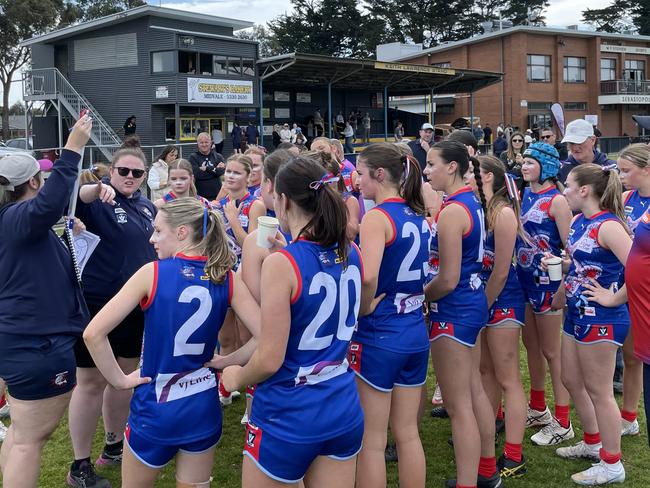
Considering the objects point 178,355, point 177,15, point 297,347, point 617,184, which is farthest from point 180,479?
point 177,15

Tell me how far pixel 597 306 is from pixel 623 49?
51933 mm

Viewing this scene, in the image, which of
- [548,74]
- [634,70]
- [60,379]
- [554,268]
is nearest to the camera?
[60,379]

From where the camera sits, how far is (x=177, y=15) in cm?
3136

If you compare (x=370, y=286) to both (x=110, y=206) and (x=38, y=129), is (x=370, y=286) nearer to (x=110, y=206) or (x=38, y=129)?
(x=110, y=206)

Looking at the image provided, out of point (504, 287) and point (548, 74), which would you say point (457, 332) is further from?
point (548, 74)

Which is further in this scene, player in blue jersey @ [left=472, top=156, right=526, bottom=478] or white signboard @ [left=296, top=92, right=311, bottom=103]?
white signboard @ [left=296, top=92, right=311, bottom=103]

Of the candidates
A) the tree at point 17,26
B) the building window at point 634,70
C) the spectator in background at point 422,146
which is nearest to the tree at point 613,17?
the building window at point 634,70

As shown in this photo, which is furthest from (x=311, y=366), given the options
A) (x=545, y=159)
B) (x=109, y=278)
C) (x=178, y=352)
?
(x=545, y=159)

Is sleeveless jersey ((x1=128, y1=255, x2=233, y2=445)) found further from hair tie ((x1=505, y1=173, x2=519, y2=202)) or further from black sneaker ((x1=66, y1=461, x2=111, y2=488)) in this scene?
hair tie ((x1=505, y1=173, x2=519, y2=202))

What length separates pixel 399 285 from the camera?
3318 mm

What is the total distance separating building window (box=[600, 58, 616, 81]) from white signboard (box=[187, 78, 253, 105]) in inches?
1211

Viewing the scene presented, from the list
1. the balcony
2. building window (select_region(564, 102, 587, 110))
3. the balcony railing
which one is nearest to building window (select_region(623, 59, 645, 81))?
the balcony railing

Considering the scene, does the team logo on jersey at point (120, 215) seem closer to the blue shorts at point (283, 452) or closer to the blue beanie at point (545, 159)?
the blue shorts at point (283, 452)

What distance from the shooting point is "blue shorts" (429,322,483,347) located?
372cm
